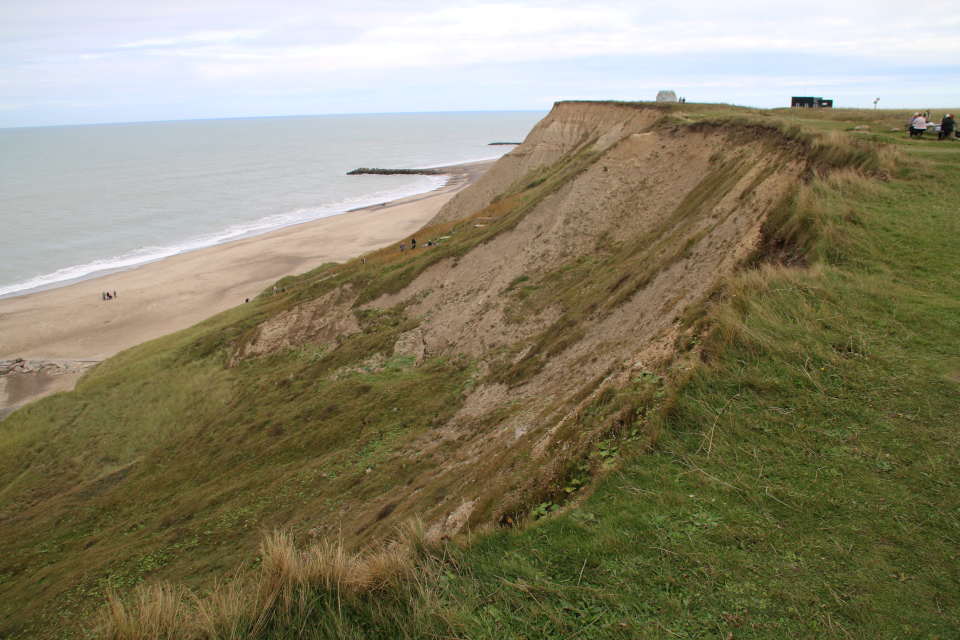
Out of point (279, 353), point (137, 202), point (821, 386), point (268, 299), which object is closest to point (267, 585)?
point (821, 386)

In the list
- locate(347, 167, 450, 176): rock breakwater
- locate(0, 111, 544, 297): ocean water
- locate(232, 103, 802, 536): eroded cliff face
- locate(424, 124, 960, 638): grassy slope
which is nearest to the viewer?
locate(424, 124, 960, 638): grassy slope

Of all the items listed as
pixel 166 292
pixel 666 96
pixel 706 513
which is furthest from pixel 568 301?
pixel 166 292

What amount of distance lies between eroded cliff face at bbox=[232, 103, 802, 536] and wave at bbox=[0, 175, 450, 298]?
109 feet

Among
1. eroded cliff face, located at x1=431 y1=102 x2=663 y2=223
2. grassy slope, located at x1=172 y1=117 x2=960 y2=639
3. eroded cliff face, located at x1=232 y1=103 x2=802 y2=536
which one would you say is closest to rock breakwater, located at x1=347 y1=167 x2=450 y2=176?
eroded cliff face, located at x1=431 y1=102 x2=663 y2=223

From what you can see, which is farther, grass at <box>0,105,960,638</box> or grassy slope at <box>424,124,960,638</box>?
grass at <box>0,105,960,638</box>

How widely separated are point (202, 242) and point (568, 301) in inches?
1955

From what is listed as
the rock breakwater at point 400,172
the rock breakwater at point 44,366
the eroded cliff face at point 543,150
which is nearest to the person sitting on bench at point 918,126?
the eroded cliff face at point 543,150

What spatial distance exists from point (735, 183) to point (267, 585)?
14893 mm

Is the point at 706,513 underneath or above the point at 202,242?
underneath

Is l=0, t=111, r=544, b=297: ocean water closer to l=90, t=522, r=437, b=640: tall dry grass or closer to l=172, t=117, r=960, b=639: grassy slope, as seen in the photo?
l=90, t=522, r=437, b=640: tall dry grass

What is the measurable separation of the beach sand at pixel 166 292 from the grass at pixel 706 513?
22.2 metres

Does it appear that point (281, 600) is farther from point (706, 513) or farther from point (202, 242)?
point (202, 242)

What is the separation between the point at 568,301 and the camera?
1562 cm

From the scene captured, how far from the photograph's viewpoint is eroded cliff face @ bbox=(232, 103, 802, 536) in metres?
7.85
